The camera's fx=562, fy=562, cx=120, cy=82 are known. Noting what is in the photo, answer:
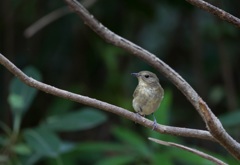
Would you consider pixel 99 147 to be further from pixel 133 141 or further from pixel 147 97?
pixel 147 97

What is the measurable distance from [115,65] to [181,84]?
3.08m

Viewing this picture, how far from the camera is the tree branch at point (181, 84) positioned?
5.62 feet

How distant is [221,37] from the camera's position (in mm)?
5008

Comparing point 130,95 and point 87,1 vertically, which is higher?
point 87,1

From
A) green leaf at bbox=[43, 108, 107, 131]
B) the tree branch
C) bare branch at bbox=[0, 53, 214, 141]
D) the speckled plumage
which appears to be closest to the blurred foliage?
green leaf at bbox=[43, 108, 107, 131]

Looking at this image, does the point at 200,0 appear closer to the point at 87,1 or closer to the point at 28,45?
the point at 87,1

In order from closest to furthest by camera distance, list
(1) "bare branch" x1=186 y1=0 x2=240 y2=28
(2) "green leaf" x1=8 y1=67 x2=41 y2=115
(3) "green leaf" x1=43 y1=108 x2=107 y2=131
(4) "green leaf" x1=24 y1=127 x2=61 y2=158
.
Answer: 1. (1) "bare branch" x1=186 y1=0 x2=240 y2=28
2. (4) "green leaf" x1=24 y1=127 x2=61 y2=158
3. (2) "green leaf" x1=8 y1=67 x2=41 y2=115
4. (3) "green leaf" x1=43 y1=108 x2=107 y2=131

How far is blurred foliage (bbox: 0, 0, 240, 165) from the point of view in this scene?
4418mm

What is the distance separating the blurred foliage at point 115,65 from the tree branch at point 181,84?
193 centimetres

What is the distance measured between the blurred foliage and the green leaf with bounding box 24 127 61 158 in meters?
0.17

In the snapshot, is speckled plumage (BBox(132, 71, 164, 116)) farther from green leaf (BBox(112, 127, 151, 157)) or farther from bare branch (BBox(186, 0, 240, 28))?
bare branch (BBox(186, 0, 240, 28))

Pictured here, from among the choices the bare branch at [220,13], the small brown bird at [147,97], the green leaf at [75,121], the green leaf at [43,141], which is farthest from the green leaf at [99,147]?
the bare branch at [220,13]

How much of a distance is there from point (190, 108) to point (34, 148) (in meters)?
2.07

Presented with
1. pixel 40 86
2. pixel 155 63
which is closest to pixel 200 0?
pixel 155 63
